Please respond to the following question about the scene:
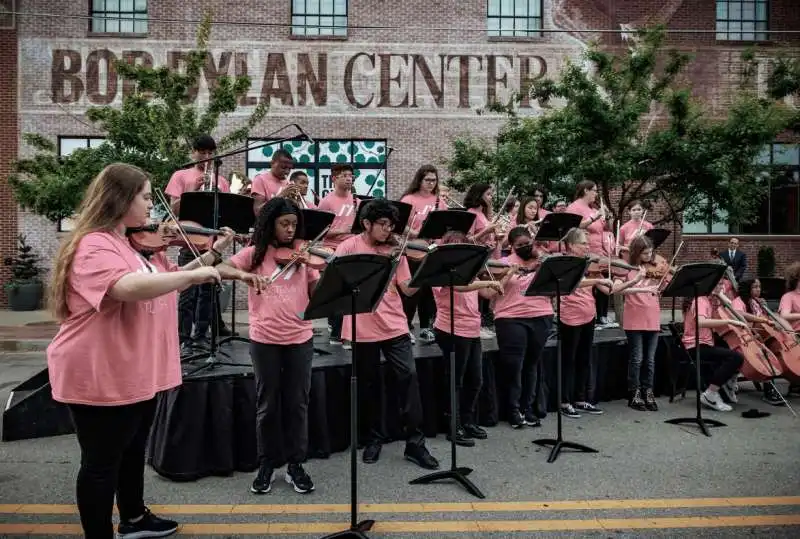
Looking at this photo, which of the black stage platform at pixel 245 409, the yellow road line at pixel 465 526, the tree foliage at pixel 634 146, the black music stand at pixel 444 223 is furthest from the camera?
the tree foliage at pixel 634 146

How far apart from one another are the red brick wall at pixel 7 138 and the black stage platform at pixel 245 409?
12999 mm

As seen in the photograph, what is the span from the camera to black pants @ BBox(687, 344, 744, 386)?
7605mm

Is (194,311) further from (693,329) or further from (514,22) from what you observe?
(514,22)

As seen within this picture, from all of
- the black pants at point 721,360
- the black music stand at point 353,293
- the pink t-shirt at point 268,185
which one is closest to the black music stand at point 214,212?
the pink t-shirt at point 268,185

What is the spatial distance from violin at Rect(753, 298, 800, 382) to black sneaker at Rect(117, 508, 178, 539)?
7.16 meters

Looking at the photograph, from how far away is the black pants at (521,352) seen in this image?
265 inches

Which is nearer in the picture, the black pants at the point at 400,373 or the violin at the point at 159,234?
the violin at the point at 159,234

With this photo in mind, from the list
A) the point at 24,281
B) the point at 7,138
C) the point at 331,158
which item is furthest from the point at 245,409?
the point at 7,138

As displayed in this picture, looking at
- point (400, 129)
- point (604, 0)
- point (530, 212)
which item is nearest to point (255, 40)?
point (400, 129)

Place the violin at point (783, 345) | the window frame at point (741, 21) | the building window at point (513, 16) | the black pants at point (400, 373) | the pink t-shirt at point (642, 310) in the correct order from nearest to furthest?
the black pants at point (400, 373) < the pink t-shirt at point (642, 310) < the violin at point (783, 345) < the building window at point (513, 16) < the window frame at point (741, 21)

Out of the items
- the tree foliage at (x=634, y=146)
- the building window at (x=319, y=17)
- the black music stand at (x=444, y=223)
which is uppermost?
the building window at (x=319, y=17)

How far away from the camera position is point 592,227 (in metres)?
9.21

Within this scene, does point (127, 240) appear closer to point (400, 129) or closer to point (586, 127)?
point (586, 127)

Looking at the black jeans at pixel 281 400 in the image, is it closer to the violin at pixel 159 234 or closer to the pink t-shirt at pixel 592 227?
the violin at pixel 159 234
